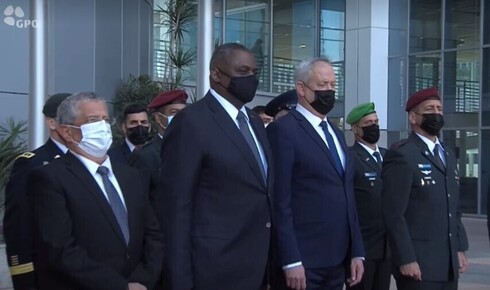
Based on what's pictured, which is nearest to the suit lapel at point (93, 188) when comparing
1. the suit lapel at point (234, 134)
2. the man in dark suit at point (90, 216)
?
the man in dark suit at point (90, 216)

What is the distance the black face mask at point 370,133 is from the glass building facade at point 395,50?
542 inches

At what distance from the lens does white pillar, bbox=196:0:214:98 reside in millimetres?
8859

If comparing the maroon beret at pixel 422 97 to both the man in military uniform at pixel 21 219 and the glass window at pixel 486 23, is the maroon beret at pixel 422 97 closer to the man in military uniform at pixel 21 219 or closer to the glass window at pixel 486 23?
the man in military uniform at pixel 21 219

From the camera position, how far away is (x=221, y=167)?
4195 millimetres

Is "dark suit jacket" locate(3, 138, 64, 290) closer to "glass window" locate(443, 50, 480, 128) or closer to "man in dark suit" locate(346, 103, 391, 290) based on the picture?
"man in dark suit" locate(346, 103, 391, 290)

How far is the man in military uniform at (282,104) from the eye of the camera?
6.48m

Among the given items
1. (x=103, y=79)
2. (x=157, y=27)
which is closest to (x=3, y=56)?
(x=103, y=79)

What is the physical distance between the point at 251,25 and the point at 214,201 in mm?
21840

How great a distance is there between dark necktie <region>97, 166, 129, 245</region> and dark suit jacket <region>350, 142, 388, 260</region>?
9.56ft

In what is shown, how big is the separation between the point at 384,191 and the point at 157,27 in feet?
58.6

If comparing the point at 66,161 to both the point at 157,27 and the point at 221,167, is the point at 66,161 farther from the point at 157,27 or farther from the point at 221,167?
the point at 157,27

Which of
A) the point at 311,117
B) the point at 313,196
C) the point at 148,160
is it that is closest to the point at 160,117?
the point at 148,160

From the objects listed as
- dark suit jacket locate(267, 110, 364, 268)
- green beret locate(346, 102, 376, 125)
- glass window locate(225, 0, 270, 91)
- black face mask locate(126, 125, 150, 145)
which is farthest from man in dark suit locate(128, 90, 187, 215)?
glass window locate(225, 0, 270, 91)

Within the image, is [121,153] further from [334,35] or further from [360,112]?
[334,35]
